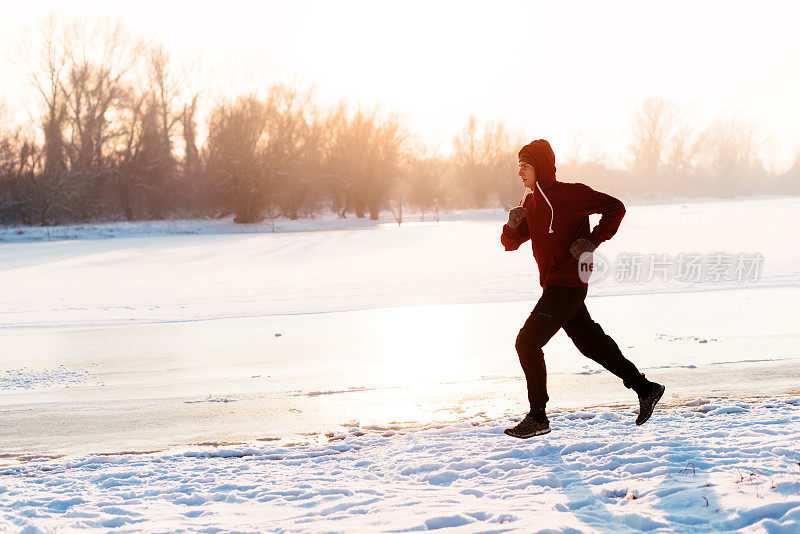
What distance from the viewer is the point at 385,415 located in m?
6.04

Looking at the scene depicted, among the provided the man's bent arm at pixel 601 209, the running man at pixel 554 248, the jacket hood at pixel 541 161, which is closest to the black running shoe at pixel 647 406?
the running man at pixel 554 248

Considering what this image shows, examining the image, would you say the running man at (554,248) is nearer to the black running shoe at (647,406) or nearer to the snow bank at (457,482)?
the black running shoe at (647,406)

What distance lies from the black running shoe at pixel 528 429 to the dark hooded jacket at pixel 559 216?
88cm

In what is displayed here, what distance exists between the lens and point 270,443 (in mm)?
5367

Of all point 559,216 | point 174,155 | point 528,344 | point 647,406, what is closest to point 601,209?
point 559,216

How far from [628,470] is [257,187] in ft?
161

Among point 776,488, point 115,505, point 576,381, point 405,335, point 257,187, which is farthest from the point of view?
point 257,187

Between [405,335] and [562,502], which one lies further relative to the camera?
[405,335]

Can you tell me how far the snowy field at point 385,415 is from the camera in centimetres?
374

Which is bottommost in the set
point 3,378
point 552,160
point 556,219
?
point 3,378

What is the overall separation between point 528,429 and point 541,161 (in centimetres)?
163

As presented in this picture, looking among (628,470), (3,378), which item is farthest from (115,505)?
(3,378)

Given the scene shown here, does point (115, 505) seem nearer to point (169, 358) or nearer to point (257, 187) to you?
→ point (169, 358)
